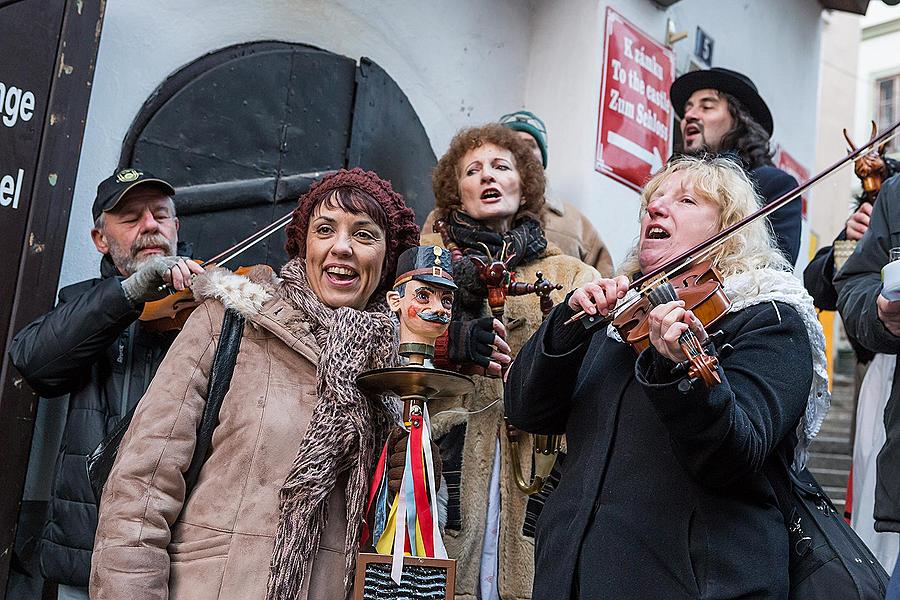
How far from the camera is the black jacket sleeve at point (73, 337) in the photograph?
10.7ft

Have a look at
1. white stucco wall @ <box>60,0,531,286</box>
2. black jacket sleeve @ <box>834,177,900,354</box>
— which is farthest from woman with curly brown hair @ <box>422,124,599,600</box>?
white stucco wall @ <box>60,0,531,286</box>

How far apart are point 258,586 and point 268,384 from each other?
0.51m

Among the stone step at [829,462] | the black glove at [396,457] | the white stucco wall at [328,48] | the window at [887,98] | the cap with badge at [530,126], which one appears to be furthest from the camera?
the window at [887,98]

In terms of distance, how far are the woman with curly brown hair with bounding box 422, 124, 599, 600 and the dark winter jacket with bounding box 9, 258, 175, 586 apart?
105cm

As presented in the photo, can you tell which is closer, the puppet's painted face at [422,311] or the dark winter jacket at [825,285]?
the puppet's painted face at [422,311]

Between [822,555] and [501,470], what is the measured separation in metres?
1.29

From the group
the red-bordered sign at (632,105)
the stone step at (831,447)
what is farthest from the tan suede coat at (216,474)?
the stone step at (831,447)

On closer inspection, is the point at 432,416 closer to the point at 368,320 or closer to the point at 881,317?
the point at 368,320

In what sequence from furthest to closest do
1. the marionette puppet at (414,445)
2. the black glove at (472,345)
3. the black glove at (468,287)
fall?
the black glove at (468,287) < the black glove at (472,345) < the marionette puppet at (414,445)

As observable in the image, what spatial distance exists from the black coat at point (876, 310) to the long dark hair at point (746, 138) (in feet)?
3.36

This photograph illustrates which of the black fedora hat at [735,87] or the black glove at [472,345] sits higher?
the black fedora hat at [735,87]

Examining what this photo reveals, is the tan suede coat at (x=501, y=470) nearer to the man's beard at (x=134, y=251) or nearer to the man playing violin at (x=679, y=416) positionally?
the man playing violin at (x=679, y=416)

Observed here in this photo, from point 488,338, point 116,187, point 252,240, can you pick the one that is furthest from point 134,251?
point 488,338

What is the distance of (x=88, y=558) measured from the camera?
10.3ft
